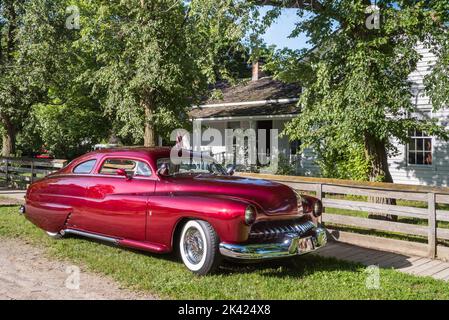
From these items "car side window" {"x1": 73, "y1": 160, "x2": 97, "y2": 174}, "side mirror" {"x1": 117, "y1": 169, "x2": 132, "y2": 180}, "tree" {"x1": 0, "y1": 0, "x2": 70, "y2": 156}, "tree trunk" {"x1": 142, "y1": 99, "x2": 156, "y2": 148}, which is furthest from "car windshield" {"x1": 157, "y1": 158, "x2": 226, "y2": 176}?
"tree" {"x1": 0, "y1": 0, "x2": 70, "y2": 156}

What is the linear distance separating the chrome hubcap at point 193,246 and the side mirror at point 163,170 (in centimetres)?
91

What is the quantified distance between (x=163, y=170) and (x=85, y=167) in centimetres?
175

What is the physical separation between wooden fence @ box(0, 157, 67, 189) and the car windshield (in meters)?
9.63

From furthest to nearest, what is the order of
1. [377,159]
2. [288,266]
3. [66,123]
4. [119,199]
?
[66,123]
[377,159]
[119,199]
[288,266]

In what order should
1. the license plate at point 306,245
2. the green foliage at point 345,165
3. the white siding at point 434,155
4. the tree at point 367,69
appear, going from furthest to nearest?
the green foliage at point 345,165 → the white siding at point 434,155 → the tree at point 367,69 → the license plate at point 306,245

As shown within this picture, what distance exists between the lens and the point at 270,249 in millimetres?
5359

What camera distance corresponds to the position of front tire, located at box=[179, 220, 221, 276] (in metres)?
5.47

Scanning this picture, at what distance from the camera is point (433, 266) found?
6.41m

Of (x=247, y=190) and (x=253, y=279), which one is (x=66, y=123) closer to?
(x=247, y=190)

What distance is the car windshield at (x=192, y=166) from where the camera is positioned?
656cm

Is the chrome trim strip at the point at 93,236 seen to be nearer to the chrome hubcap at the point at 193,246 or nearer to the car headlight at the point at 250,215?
the chrome hubcap at the point at 193,246

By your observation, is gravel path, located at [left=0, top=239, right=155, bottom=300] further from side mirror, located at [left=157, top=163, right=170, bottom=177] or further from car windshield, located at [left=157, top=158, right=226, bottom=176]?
car windshield, located at [left=157, top=158, right=226, bottom=176]

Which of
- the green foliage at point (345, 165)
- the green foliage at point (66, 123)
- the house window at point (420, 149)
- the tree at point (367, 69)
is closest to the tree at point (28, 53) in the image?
the green foliage at point (66, 123)

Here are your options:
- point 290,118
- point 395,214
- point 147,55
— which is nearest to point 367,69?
point 395,214
